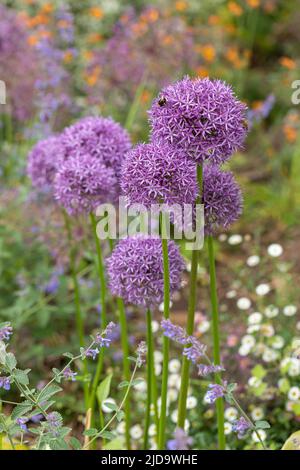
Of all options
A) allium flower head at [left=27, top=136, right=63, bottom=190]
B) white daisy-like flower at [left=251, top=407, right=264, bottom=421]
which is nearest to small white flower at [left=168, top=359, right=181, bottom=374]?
white daisy-like flower at [left=251, top=407, right=264, bottom=421]

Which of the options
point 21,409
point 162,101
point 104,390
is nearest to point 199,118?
point 162,101

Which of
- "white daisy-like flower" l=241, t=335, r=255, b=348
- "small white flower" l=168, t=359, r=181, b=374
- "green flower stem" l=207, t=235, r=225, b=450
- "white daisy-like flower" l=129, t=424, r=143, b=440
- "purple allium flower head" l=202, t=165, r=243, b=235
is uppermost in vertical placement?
"purple allium flower head" l=202, t=165, r=243, b=235

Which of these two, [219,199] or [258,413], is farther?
[258,413]

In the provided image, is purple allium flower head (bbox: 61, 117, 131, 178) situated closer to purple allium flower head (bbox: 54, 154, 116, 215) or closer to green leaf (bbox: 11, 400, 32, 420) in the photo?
purple allium flower head (bbox: 54, 154, 116, 215)

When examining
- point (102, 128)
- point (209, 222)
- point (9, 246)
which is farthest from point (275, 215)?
point (209, 222)

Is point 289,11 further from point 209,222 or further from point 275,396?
point 209,222

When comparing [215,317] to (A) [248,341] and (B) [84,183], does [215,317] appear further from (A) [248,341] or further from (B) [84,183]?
(A) [248,341]
